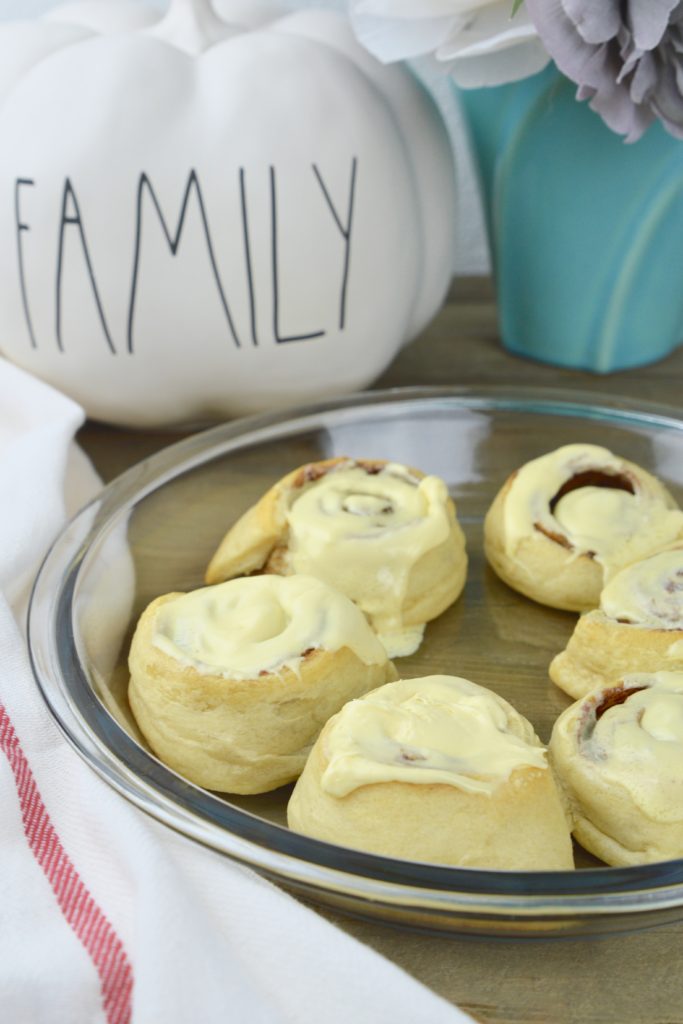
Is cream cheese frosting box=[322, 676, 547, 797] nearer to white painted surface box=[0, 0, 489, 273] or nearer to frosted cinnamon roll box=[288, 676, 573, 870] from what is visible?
frosted cinnamon roll box=[288, 676, 573, 870]

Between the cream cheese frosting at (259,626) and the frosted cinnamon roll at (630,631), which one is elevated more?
the cream cheese frosting at (259,626)

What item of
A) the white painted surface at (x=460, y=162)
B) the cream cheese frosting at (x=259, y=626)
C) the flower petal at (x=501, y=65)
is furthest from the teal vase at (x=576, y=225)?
the cream cheese frosting at (x=259, y=626)

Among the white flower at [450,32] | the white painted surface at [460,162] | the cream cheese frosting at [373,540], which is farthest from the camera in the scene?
the white painted surface at [460,162]

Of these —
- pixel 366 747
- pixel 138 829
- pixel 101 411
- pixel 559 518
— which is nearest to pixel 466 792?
pixel 366 747

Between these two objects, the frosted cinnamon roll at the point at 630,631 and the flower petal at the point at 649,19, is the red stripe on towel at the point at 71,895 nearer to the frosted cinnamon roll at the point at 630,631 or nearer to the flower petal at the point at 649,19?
the frosted cinnamon roll at the point at 630,631

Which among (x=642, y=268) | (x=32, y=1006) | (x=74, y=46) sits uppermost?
(x=74, y=46)

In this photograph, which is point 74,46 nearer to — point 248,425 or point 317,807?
point 248,425

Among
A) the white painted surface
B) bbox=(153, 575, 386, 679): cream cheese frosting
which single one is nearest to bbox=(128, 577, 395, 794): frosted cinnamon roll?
bbox=(153, 575, 386, 679): cream cheese frosting
